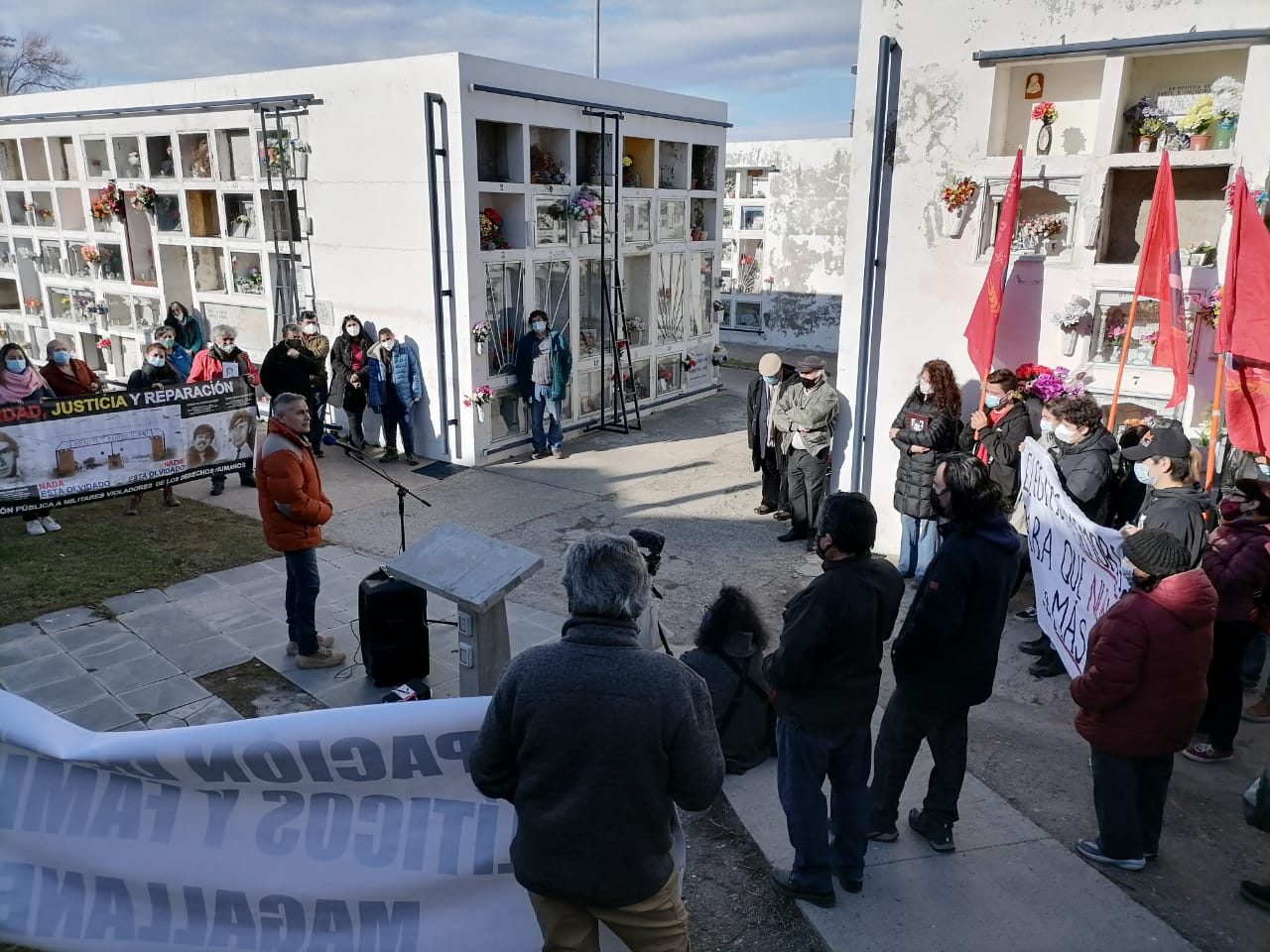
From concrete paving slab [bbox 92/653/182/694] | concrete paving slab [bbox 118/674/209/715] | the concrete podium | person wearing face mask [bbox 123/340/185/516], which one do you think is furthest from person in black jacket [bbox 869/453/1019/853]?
person wearing face mask [bbox 123/340/185/516]

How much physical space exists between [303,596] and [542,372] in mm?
5906

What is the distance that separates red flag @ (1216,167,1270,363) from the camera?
18.3 feet

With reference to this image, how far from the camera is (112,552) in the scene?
7977 mm

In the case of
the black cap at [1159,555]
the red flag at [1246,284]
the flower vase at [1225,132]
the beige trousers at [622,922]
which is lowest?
the beige trousers at [622,922]

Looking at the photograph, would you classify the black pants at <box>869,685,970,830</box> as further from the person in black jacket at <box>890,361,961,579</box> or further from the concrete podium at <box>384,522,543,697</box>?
the person in black jacket at <box>890,361,961,579</box>

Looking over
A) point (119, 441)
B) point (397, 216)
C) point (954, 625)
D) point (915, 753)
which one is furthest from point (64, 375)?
point (954, 625)

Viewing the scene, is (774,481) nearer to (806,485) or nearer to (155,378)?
(806,485)

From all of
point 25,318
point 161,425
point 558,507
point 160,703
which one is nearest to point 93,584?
point 161,425

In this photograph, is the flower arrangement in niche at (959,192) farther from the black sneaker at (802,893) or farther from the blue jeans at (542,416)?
the blue jeans at (542,416)

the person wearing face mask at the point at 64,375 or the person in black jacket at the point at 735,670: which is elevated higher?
the person wearing face mask at the point at 64,375

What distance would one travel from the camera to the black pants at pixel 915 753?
152 inches

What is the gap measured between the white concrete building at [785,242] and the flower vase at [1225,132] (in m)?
15.0

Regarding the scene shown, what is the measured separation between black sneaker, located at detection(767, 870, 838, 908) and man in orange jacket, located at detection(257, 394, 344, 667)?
11.3 ft

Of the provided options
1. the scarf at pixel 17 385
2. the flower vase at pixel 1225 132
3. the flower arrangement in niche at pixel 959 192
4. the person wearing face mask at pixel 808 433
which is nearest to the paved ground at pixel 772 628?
the person wearing face mask at pixel 808 433
